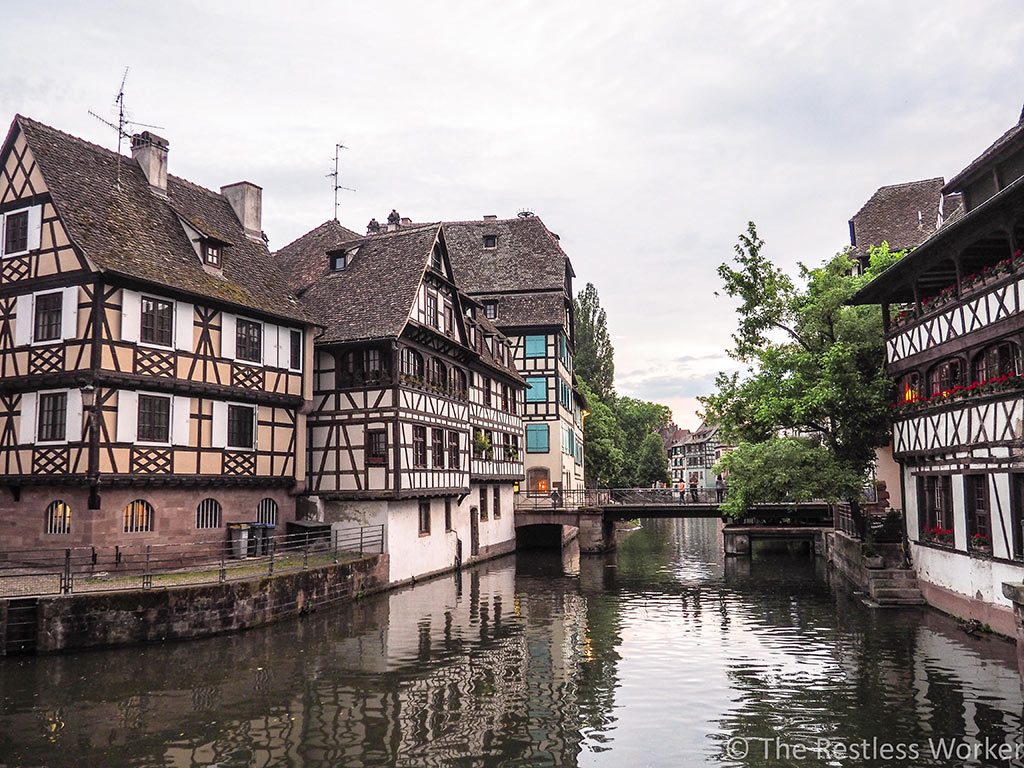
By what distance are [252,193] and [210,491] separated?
13237 mm

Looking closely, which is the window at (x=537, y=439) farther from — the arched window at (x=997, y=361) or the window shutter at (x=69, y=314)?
the window shutter at (x=69, y=314)

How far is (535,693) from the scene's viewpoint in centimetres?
1525

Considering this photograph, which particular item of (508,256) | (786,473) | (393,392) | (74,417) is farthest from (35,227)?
(508,256)

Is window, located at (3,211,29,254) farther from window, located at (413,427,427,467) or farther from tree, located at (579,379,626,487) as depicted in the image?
tree, located at (579,379,626,487)

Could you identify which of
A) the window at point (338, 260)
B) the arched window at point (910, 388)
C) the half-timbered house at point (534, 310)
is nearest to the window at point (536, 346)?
the half-timbered house at point (534, 310)

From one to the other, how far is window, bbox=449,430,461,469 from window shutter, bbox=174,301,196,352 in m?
12.3

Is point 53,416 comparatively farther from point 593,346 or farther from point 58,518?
point 593,346

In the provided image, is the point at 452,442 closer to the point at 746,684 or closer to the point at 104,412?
the point at 104,412

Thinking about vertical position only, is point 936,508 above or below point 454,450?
below

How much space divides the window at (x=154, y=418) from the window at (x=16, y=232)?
5.64 m

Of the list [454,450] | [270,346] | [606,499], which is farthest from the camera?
[606,499]

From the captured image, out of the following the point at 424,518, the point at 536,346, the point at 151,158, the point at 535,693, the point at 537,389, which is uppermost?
the point at 151,158

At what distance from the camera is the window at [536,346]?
49844 mm

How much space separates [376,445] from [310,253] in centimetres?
1132
